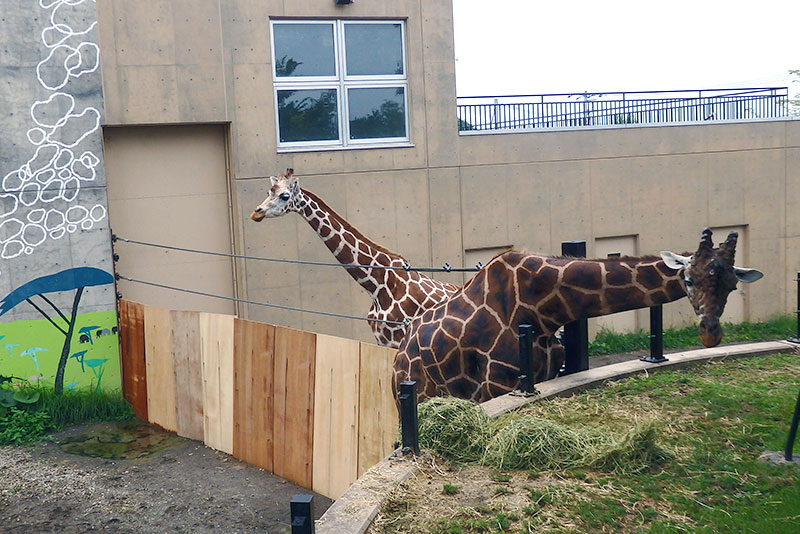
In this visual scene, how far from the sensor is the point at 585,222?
1555 cm

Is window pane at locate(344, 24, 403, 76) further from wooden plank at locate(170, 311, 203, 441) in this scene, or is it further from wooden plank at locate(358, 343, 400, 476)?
wooden plank at locate(358, 343, 400, 476)

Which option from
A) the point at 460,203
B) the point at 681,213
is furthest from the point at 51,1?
the point at 681,213

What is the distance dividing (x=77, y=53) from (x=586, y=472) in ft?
31.8

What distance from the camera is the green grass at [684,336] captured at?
1536 cm

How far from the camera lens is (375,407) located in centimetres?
822

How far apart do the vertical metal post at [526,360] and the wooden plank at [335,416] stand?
181 cm

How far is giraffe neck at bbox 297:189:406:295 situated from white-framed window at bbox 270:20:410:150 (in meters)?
2.83

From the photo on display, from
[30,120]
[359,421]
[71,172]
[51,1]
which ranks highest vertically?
[51,1]

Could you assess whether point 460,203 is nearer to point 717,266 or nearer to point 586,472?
point 717,266

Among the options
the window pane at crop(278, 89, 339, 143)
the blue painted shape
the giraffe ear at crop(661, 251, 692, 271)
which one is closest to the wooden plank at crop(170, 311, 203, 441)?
the blue painted shape

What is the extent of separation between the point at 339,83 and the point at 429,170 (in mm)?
2105

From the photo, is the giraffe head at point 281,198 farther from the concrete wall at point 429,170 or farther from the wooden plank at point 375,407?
the wooden plank at point 375,407

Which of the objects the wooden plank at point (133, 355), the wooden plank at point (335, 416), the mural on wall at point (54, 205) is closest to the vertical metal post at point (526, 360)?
the wooden plank at point (335, 416)

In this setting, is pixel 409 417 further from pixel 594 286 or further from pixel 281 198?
pixel 281 198
